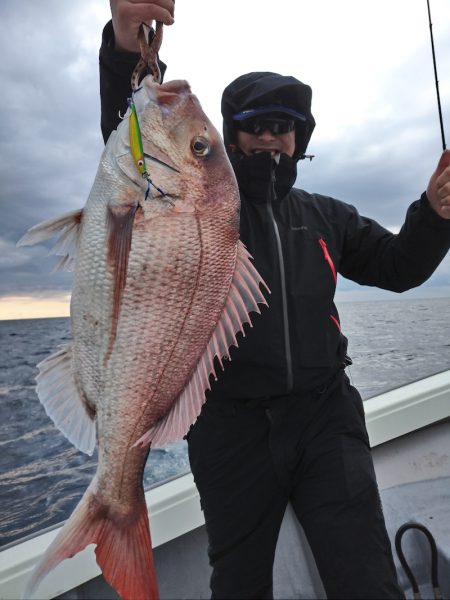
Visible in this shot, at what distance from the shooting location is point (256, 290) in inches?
57.7

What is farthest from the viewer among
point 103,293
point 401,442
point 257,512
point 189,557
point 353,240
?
point 401,442

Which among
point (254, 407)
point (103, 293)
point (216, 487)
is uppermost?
point (103, 293)

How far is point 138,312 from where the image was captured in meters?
1.36

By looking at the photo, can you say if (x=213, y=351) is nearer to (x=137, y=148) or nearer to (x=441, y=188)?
(x=137, y=148)

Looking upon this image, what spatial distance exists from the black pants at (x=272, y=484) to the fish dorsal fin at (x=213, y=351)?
41 cm

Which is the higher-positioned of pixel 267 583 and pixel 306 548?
pixel 267 583

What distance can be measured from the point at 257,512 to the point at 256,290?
91 centimetres

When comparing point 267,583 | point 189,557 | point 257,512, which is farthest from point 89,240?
point 189,557

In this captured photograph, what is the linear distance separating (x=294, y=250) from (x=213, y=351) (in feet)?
2.44

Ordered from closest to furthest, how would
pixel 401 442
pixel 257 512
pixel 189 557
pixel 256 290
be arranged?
pixel 256 290 < pixel 257 512 < pixel 189 557 < pixel 401 442

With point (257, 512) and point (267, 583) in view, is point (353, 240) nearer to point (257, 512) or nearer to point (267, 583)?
point (257, 512)

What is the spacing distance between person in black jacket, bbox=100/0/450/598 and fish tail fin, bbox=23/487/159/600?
0.42 meters

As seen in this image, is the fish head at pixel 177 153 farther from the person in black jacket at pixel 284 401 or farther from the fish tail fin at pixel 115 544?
the fish tail fin at pixel 115 544

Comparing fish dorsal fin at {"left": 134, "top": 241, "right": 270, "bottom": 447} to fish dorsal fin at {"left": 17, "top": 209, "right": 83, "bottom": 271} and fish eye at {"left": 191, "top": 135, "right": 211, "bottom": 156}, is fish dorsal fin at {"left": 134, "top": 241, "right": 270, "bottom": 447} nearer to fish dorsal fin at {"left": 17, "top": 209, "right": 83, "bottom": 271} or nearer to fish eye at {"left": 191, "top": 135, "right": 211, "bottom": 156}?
fish eye at {"left": 191, "top": 135, "right": 211, "bottom": 156}
